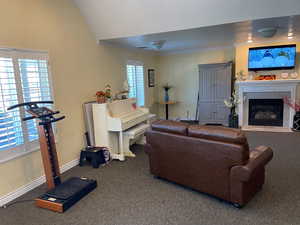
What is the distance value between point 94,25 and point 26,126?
2180 millimetres

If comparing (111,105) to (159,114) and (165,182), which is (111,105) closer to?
(165,182)

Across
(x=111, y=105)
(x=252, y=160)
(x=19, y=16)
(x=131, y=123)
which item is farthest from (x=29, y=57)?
(x=252, y=160)

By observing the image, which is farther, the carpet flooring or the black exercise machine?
the black exercise machine

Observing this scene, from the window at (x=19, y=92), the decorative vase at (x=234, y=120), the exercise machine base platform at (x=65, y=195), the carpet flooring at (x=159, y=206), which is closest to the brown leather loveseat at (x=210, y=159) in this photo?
the carpet flooring at (x=159, y=206)

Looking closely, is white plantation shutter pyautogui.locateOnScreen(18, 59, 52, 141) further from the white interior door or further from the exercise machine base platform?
the white interior door

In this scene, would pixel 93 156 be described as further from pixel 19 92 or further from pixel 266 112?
pixel 266 112

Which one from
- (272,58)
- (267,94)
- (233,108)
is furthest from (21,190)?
(272,58)

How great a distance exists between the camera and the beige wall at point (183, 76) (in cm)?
668

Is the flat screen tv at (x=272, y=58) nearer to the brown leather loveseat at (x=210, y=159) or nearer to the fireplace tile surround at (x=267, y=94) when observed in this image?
the fireplace tile surround at (x=267, y=94)

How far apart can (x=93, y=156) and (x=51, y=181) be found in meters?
0.90

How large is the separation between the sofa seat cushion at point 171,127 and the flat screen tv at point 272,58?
3957 mm

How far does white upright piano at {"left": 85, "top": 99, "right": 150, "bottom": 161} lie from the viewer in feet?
12.9

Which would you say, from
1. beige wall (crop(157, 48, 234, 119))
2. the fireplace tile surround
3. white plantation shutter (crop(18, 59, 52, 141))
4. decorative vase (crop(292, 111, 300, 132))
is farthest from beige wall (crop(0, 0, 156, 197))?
decorative vase (crop(292, 111, 300, 132))

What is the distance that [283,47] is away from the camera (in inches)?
210
